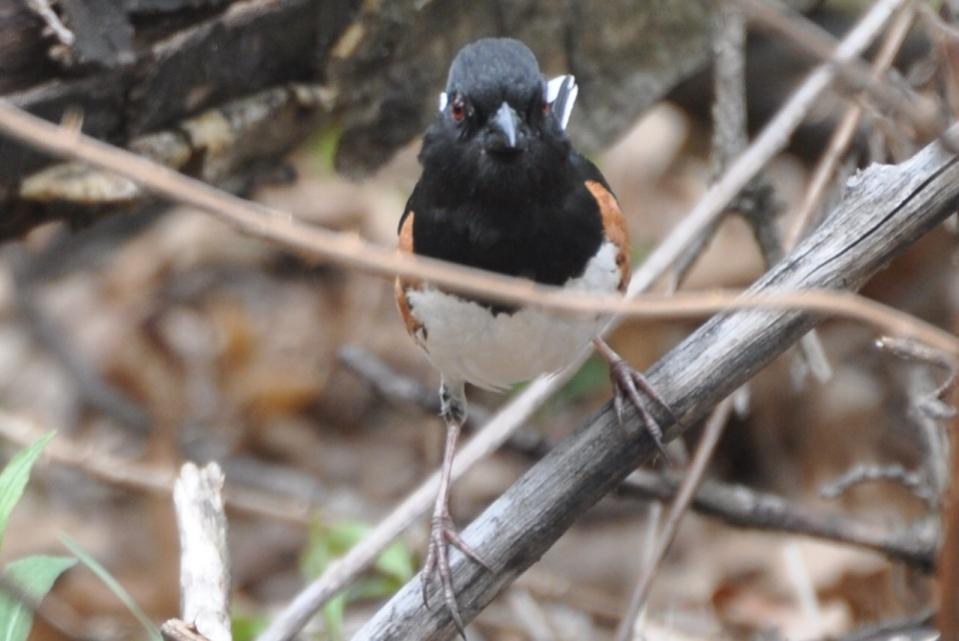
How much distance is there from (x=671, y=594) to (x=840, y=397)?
3.07 feet

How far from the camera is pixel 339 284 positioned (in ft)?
17.8

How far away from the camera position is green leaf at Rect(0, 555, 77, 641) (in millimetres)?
2023

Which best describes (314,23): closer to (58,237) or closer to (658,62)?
(658,62)

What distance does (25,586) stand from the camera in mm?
2010

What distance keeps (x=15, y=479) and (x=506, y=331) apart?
2.72 ft

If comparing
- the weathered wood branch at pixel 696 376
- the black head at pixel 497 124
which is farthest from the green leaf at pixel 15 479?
the black head at pixel 497 124

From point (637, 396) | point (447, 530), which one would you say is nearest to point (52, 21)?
point (447, 530)

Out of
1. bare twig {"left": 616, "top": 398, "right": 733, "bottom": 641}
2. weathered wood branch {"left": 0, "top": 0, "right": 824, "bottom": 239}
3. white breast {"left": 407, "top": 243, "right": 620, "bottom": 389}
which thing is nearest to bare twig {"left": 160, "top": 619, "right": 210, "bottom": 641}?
white breast {"left": 407, "top": 243, "right": 620, "bottom": 389}

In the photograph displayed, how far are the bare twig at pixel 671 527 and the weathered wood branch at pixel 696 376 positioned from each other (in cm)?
52

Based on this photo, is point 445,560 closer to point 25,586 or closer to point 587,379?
point 25,586

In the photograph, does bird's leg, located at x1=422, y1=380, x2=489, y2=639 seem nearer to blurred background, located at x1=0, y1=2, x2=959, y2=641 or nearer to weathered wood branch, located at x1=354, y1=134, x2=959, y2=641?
weathered wood branch, located at x1=354, y1=134, x2=959, y2=641

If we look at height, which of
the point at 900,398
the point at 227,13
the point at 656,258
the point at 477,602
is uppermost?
the point at 227,13

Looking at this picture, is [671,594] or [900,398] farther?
[900,398]

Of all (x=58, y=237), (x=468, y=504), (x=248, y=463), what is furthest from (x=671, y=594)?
(x=58, y=237)
